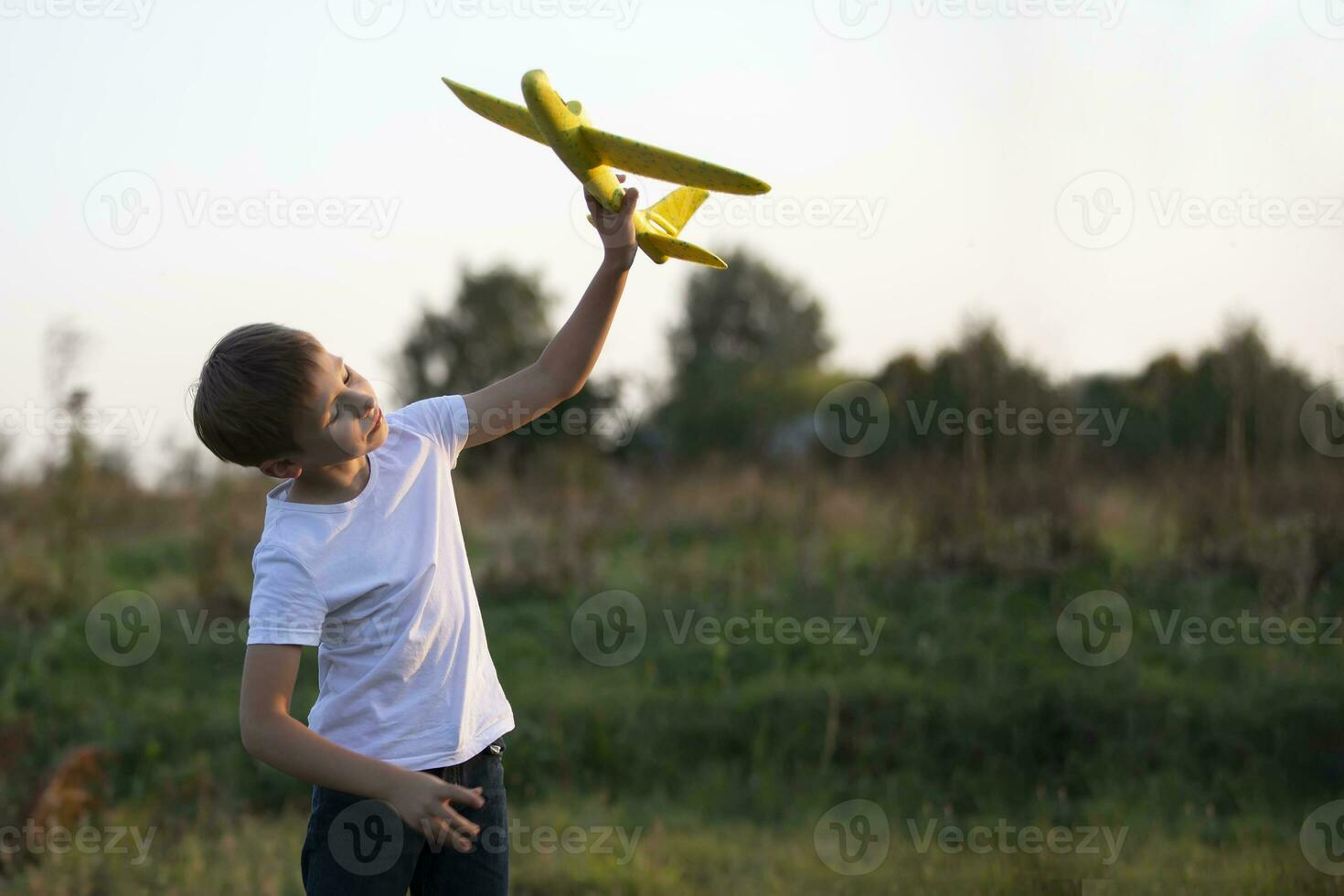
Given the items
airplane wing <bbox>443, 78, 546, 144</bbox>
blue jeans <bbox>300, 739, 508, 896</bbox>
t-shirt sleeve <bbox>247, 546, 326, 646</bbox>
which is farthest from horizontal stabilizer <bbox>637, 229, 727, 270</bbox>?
blue jeans <bbox>300, 739, 508, 896</bbox>

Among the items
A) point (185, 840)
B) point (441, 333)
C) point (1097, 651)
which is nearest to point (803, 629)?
point (1097, 651)

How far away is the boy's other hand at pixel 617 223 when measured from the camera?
207cm

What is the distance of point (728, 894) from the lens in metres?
4.23

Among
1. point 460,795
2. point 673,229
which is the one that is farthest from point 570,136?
point 460,795

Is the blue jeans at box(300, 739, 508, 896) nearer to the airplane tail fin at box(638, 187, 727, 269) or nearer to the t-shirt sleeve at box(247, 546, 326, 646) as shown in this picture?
the t-shirt sleeve at box(247, 546, 326, 646)

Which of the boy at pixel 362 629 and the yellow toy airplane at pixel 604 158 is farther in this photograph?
the yellow toy airplane at pixel 604 158

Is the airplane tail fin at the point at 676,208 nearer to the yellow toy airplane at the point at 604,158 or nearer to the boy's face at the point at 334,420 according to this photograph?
the yellow toy airplane at the point at 604,158

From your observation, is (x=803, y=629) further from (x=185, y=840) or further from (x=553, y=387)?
(x=553, y=387)

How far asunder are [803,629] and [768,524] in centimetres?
220

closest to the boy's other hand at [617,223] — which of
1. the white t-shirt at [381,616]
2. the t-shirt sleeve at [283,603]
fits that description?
the white t-shirt at [381,616]

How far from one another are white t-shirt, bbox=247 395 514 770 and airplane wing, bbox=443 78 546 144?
618 mm

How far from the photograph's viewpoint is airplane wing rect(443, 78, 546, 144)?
2.14 meters

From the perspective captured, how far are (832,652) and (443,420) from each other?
4934 mm

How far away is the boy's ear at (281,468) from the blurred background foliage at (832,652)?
9.16ft
